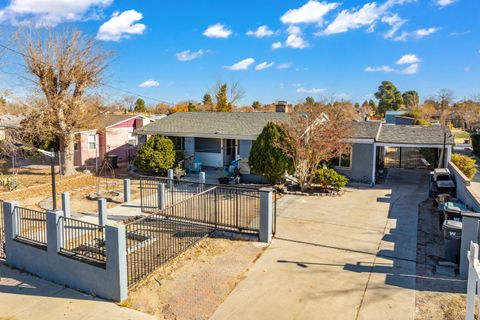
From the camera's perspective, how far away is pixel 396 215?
12328 millimetres

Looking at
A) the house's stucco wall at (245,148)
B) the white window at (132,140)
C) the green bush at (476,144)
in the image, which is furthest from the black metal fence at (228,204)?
the green bush at (476,144)

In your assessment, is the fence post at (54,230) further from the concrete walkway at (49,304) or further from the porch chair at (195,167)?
the porch chair at (195,167)

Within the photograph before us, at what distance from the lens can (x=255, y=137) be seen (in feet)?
59.4

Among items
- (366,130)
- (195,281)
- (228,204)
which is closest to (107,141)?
(228,204)

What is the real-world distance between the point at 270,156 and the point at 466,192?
757cm

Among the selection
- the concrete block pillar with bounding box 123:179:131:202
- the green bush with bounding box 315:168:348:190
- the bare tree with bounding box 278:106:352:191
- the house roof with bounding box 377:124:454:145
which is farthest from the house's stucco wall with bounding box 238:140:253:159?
the concrete block pillar with bounding box 123:179:131:202

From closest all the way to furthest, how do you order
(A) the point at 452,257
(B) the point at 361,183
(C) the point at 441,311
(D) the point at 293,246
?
1. (C) the point at 441,311
2. (A) the point at 452,257
3. (D) the point at 293,246
4. (B) the point at 361,183

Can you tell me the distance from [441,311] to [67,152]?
19907 mm

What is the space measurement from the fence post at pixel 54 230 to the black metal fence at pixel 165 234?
147cm

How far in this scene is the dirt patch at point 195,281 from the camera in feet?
21.5

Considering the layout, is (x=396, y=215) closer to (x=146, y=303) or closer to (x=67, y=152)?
(x=146, y=303)

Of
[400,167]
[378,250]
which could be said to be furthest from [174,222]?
[400,167]

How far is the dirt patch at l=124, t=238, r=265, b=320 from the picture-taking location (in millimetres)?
6551

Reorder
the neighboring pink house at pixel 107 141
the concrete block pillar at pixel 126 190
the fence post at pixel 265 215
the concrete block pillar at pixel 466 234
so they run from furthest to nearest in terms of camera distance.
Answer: the neighboring pink house at pixel 107 141
the concrete block pillar at pixel 126 190
the fence post at pixel 265 215
the concrete block pillar at pixel 466 234
